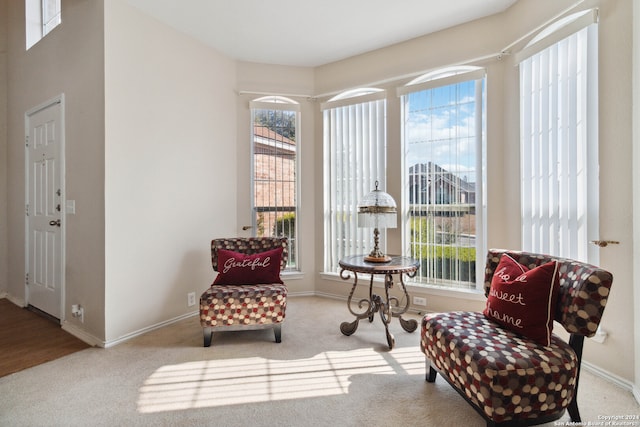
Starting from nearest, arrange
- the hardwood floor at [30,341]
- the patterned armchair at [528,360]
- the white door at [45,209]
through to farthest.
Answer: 1. the patterned armchair at [528,360]
2. the hardwood floor at [30,341]
3. the white door at [45,209]

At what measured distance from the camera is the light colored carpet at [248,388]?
1685 mm

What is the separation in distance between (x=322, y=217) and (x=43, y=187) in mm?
2929

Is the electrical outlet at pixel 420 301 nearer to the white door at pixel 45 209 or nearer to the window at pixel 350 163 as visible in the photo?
the window at pixel 350 163

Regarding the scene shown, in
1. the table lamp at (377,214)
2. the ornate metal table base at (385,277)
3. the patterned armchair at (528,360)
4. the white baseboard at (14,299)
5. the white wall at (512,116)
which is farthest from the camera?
the white baseboard at (14,299)

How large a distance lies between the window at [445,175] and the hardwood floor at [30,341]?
3149mm

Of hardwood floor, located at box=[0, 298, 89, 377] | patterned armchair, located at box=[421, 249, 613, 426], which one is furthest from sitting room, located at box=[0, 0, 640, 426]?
hardwood floor, located at box=[0, 298, 89, 377]

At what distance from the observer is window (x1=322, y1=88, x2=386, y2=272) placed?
11.7 feet

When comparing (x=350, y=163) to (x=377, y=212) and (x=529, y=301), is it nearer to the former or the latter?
(x=377, y=212)

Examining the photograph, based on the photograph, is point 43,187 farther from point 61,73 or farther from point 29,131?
point 61,73

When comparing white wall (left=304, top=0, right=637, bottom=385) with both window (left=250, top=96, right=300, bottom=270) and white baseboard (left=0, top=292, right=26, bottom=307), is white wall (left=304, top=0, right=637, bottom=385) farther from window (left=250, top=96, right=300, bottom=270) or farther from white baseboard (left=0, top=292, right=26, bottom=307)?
white baseboard (left=0, top=292, right=26, bottom=307)

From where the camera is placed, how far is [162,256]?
9.75 ft

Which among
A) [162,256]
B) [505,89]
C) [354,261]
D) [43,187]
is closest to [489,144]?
[505,89]

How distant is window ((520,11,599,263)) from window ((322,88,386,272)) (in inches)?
53.5

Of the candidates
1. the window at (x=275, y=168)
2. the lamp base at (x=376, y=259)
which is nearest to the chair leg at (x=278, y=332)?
the lamp base at (x=376, y=259)
